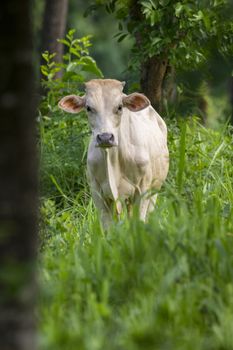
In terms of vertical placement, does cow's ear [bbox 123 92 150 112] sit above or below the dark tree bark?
below

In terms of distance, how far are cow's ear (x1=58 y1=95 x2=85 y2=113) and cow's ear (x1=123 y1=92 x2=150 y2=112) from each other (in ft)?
1.17

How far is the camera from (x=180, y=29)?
357 inches

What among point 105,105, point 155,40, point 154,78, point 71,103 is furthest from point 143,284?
point 154,78

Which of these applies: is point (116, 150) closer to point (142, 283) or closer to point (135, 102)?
point (135, 102)

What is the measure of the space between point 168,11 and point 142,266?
4630 millimetres

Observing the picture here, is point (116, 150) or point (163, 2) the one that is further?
point (163, 2)

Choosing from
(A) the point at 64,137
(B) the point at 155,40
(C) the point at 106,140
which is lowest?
(A) the point at 64,137

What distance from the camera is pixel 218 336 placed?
412cm

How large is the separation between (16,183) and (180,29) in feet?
19.8

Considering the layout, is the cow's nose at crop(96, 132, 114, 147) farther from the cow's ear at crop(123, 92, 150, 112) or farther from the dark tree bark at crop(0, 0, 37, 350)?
the dark tree bark at crop(0, 0, 37, 350)

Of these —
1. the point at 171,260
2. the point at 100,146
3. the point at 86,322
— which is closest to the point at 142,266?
the point at 171,260

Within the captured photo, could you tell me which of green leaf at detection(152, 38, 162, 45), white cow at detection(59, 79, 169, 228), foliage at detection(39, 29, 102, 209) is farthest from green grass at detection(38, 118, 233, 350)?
green leaf at detection(152, 38, 162, 45)

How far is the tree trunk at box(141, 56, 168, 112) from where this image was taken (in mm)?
9727

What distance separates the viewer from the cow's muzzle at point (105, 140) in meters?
6.71
